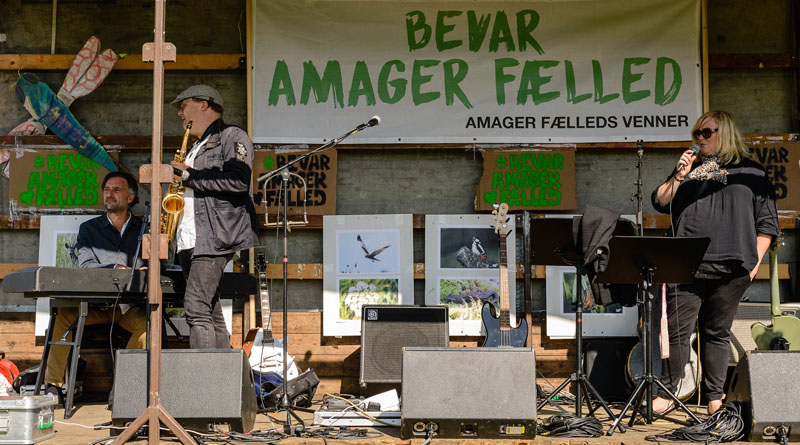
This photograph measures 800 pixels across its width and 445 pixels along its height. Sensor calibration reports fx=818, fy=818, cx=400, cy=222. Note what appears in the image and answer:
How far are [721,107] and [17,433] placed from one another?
17.3 feet

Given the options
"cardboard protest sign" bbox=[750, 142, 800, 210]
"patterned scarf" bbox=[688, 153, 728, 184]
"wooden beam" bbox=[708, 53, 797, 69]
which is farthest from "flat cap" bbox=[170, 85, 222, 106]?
"cardboard protest sign" bbox=[750, 142, 800, 210]

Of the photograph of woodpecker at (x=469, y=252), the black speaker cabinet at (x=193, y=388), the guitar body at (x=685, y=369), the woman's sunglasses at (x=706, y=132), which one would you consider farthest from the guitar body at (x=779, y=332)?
the black speaker cabinet at (x=193, y=388)

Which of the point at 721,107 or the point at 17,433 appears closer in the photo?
the point at 17,433

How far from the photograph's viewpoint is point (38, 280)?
4.69 metres

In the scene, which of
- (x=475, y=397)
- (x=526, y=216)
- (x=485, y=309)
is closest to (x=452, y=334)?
(x=485, y=309)

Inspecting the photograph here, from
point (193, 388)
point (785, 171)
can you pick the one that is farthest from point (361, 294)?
point (785, 171)

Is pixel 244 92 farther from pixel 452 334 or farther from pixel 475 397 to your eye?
pixel 475 397

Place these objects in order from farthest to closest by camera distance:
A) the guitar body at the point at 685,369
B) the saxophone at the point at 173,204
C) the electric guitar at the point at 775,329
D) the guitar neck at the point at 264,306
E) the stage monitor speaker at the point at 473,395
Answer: the guitar neck at the point at 264,306, the guitar body at the point at 685,369, the electric guitar at the point at 775,329, the saxophone at the point at 173,204, the stage monitor speaker at the point at 473,395

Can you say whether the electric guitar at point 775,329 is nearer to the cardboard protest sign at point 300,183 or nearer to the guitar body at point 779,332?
the guitar body at point 779,332

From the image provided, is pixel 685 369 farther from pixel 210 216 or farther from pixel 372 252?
pixel 210 216

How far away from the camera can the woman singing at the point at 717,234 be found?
4801mm

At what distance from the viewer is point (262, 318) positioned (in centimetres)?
591

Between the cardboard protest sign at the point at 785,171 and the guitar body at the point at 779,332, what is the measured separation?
3.54 feet

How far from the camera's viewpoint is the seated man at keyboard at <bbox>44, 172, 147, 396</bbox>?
554 centimetres
